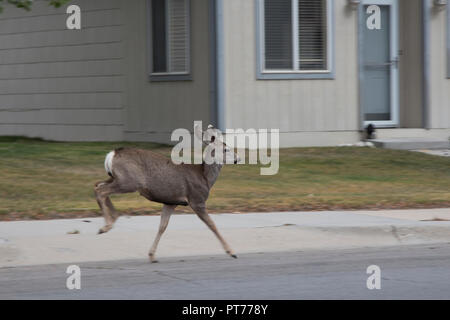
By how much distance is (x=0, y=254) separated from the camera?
1020 centimetres

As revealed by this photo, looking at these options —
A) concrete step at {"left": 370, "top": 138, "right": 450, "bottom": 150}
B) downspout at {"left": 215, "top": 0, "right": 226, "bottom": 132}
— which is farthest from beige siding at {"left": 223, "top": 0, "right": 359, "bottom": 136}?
concrete step at {"left": 370, "top": 138, "right": 450, "bottom": 150}

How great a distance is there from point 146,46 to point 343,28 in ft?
13.8

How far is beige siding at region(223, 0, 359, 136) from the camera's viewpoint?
19438mm

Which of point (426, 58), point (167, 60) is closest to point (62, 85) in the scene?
point (167, 60)

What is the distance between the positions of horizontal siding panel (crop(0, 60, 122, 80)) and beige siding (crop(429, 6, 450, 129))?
6891 mm

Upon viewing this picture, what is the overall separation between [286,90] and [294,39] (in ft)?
3.46

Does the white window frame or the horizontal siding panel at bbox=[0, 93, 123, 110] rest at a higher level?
the white window frame

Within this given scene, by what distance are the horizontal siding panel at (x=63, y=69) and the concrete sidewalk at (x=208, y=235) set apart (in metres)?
9.28

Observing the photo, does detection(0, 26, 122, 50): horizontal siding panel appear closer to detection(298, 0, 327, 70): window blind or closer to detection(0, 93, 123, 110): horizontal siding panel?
detection(0, 93, 123, 110): horizontal siding panel

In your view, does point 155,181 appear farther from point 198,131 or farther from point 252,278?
point 252,278

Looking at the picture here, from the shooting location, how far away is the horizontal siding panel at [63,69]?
2178 cm

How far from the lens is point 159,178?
9.53 meters
